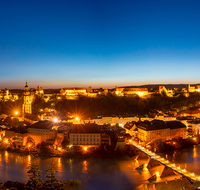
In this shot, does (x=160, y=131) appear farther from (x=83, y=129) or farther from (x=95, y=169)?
(x=95, y=169)

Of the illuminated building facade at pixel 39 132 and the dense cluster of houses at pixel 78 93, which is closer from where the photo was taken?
the illuminated building facade at pixel 39 132

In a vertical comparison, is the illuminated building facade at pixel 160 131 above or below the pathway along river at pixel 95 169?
above

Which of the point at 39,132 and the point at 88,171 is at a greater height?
the point at 39,132

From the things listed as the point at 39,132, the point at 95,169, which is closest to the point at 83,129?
the point at 95,169

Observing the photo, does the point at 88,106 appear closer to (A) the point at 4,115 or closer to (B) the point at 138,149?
(A) the point at 4,115

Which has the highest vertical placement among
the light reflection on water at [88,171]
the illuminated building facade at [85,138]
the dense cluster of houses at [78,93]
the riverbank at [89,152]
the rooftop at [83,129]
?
the dense cluster of houses at [78,93]

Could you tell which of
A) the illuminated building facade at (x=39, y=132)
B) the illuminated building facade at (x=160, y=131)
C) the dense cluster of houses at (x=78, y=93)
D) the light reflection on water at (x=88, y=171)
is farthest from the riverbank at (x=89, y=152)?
the dense cluster of houses at (x=78, y=93)

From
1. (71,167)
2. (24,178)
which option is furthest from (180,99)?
(24,178)

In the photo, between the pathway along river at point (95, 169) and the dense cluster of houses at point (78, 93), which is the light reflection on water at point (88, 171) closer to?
the pathway along river at point (95, 169)

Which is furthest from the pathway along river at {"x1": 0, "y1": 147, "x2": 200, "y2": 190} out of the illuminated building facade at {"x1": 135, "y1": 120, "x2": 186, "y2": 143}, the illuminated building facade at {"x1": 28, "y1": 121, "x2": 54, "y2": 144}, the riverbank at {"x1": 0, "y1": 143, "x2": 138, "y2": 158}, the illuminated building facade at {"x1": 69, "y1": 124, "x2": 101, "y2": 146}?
the illuminated building facade at {"x1": 135, "y1": 120, "x2": 186, "y2": 143}
